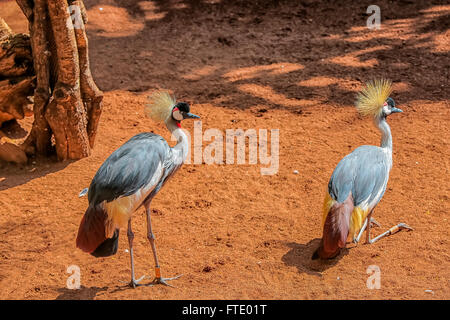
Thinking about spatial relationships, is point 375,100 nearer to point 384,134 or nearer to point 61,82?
point 384,134

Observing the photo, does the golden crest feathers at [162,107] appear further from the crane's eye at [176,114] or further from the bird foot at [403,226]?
the bird foot at [403,226]

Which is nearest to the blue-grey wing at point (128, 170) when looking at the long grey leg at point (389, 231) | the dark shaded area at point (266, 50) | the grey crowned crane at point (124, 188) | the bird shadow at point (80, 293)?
the grey crowned crane at point (124, 188)

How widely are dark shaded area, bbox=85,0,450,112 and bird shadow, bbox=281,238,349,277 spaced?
3.19 meters

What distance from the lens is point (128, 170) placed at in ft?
16.1

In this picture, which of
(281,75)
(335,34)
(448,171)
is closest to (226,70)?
(281,75)

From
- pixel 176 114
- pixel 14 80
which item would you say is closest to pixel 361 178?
pixel 176 114

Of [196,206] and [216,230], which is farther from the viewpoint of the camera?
[196,206]

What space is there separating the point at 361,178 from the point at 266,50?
5.09 meters

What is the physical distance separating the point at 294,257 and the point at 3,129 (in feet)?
14.6

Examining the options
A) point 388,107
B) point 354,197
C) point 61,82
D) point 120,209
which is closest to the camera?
point 120,209

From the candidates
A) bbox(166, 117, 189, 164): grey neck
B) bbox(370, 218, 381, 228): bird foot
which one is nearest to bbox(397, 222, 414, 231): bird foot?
bbox(370, 218, 381, 228): bird foot

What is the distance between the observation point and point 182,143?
5.32 meters

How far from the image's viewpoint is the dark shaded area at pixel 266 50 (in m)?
8.81

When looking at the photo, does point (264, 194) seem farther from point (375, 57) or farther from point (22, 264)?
point (375, 57)
